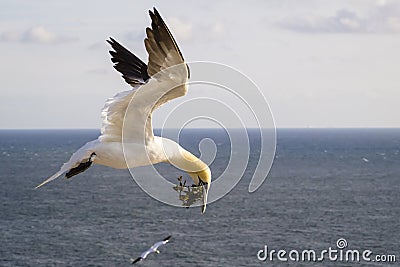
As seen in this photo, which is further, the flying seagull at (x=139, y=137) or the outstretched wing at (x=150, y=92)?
the flying seagull at (x=139, y=137)

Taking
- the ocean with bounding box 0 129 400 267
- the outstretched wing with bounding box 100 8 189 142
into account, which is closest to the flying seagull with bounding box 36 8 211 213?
the outstretched wing with bounding box 100 8 189 142

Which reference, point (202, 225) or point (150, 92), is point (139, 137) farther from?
point (202, 225)

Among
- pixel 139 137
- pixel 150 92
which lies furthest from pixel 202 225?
pixel 150 92

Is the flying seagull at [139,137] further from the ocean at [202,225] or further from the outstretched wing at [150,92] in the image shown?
the ocean at [202,225]

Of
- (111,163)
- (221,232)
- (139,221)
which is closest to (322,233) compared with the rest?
(221,232)

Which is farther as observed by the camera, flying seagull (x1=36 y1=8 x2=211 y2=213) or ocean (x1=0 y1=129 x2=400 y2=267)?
ocean (x1=0 y1=129 x2=400 y2=267)

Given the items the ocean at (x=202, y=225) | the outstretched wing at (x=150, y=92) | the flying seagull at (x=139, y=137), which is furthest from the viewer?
the ocean at (x=202, y=225)

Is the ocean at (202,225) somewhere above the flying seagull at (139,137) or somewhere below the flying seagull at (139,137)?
below

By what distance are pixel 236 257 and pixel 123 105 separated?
82.5 metres

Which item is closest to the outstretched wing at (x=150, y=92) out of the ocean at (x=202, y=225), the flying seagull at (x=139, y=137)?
the flying seagull at (x=139, y=137)

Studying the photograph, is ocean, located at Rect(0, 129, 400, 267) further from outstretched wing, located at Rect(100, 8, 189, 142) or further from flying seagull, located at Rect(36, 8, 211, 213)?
outstretched wing, located at Rect(100, 8, 189, 142)

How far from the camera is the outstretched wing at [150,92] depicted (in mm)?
13367

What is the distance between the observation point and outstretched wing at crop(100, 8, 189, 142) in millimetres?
13367

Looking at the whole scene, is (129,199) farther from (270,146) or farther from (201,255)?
(270,146)
